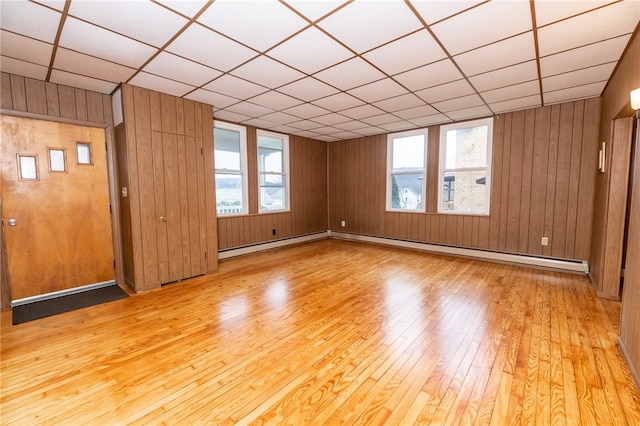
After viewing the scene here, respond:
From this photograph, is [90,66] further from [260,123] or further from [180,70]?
[260,123]

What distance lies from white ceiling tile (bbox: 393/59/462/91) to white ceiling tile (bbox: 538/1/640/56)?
2.54 feet

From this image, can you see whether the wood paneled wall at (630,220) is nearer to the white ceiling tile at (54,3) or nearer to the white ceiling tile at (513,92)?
the white ceiling tile at (513,92)

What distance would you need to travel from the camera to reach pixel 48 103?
326 cm

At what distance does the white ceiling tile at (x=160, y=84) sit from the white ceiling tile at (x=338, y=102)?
177 cm

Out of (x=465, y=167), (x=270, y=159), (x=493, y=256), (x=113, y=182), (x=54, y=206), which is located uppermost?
(x=270, y=159)

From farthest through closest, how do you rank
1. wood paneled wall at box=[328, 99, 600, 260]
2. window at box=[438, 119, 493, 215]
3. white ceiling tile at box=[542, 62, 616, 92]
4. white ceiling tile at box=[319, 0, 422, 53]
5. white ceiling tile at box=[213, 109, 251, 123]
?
window at box=[438, 119, 493, 215] < white ceiling tile at box=[213, 109, 251, 123] < wood paneled wall at box=[328, 99, 600, 260] < white ceiling tile at box=[542, 62, 616, 92] < white ceiling tile at box=[319, 0, 422, 53]

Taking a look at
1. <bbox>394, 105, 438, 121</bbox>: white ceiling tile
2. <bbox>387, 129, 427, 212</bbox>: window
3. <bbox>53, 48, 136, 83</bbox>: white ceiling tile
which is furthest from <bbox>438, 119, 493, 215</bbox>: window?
<bbox>53, 48, 136, 83</bbox>: white ceiling tile

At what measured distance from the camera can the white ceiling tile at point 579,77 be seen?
9.98 feet

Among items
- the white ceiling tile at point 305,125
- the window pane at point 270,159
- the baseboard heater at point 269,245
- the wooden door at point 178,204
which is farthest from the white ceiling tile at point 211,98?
the baseboard heater at point 269,245

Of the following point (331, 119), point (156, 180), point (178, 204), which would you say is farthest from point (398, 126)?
point (156, 180)

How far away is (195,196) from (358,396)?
3454mm

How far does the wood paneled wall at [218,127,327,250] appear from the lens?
18.2 ft

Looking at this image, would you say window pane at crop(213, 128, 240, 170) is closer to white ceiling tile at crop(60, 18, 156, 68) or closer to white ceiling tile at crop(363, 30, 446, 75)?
white ceiling tile at crop(60, 18, 156, 68)

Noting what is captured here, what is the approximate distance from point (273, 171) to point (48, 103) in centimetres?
364
